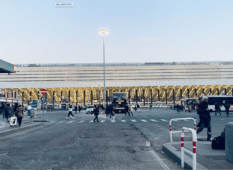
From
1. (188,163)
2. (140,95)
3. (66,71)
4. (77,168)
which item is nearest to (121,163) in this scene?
(77,168)

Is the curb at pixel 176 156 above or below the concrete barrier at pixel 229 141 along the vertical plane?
below

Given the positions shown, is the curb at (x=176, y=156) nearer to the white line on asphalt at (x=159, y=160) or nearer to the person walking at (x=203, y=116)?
the white line on asphalt at (x=159, y=160)

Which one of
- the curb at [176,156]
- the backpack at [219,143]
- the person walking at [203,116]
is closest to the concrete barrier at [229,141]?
the curb at [176,156]

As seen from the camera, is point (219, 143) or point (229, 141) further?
point (219, 143)

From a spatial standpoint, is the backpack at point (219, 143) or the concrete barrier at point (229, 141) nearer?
the concrete barrier at point (229, 141)

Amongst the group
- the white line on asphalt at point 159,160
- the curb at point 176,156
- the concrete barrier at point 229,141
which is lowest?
the white line on asphalt at point 159,160

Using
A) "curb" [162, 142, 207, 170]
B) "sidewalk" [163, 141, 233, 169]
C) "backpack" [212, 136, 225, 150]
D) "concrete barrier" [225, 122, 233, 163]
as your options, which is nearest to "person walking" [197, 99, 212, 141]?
"sidewalk" [163, 141, 233, 169]

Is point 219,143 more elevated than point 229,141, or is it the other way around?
point 229,141

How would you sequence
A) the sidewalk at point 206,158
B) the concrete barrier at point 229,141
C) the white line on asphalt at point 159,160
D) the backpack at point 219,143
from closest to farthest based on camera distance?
1. the sidewalk at point 206,158
2. the concrete barrier at point 229,141
3. the white line on asphalt at point 159,160
4. the backpack at point 219,143

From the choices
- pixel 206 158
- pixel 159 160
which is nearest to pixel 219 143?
pixel 206 158

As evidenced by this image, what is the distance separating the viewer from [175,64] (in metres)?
134

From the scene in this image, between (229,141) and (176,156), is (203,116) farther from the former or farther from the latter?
(229,141)

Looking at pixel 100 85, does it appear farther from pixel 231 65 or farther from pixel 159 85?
pixel 231 65

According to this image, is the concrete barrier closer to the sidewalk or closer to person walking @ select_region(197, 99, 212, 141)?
Answer: the sidewalk
